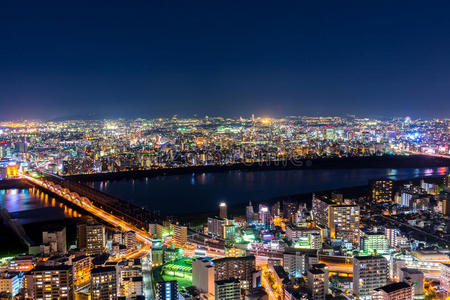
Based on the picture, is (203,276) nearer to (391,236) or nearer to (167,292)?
(167,292)

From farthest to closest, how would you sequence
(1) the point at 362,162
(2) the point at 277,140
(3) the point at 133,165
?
(2) the point at 277,140, (1) the point at 362,162, (3) the point at 133,165

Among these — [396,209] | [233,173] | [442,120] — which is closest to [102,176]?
[233,173]

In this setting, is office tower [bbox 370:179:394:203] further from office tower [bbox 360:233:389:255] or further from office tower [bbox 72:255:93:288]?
office tower [bbox 72:255:93:288]

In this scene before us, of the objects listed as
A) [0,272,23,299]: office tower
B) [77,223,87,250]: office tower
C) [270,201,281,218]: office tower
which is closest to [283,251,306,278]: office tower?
[270,201,281,218]: office tower

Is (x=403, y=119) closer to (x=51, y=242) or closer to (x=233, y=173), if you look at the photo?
(x=233, y=173)

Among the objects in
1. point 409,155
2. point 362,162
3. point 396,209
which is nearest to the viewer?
point 396,209

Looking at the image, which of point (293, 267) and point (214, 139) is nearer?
point (293, 267)

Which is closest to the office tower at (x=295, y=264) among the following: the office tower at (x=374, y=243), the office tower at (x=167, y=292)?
the office tower at (x=374, y=243)

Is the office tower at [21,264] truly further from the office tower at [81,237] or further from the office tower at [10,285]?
the office tower at [81,237]
